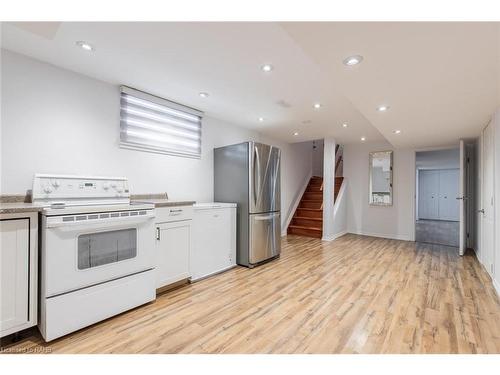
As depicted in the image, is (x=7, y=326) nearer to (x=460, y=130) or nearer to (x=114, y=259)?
(x=114, y=259)

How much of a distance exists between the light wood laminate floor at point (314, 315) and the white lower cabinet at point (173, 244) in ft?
0.65

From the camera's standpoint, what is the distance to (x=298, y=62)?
7.37 ft

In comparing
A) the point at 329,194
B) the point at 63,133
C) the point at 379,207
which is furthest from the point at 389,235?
the point at 63,133

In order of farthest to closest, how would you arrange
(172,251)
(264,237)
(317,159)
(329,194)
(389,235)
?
1. (317,159)
2. (389,235)
3. (329,194)
4. (264,237)
5. (172,251)

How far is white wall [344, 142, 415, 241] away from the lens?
18.5ft

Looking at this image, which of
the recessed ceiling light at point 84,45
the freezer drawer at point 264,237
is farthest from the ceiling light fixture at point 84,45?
the freezer drawer at point 264,237

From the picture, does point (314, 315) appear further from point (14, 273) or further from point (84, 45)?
point (84, 45)

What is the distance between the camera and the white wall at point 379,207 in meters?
5.63

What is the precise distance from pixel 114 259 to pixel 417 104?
11.3 feet

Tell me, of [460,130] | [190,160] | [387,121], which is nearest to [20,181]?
[190,160]

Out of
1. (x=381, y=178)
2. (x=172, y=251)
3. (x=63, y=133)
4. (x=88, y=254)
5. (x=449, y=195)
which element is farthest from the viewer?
(x=449, y=195)

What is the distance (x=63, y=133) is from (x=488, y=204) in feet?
17.7

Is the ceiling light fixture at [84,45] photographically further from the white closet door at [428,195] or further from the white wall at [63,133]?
the white closet door at [428,195]

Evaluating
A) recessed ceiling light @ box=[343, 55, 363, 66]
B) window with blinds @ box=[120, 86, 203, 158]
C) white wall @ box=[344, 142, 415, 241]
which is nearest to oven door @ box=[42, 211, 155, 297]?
window with blinds @ box=[120, 86, 203, 158]
